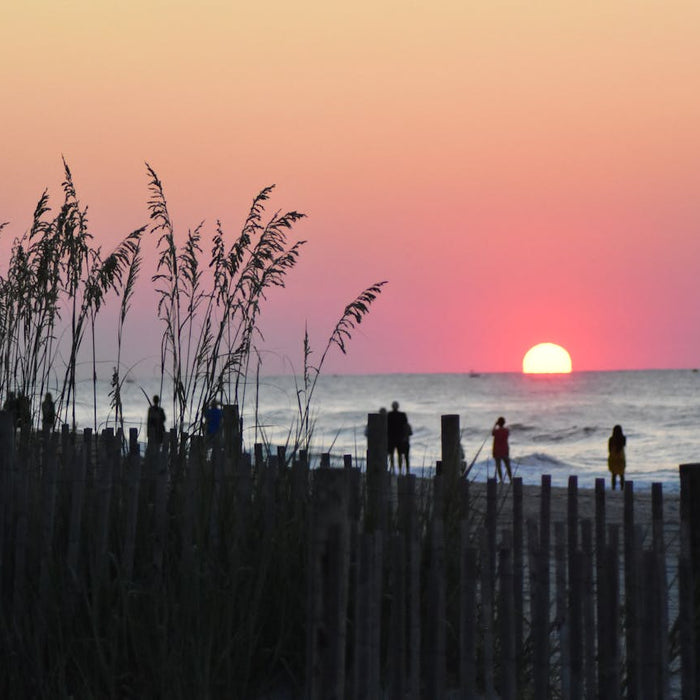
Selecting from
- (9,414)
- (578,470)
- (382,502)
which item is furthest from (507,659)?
(578,470)

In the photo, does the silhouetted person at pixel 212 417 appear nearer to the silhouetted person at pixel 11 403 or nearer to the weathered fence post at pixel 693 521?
the silhouetted person at pixel 11 403

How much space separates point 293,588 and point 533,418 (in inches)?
2760

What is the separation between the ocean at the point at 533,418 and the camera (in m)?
36.2

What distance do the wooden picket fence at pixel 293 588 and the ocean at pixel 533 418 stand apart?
8.32m

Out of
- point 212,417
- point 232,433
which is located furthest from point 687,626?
point 212,417

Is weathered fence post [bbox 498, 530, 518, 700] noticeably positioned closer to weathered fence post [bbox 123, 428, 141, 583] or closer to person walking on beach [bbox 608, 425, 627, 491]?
weathered fence post [bbox 123, 428, 141, 583]

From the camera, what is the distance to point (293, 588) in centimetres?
431

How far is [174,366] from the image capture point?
547 centimetres

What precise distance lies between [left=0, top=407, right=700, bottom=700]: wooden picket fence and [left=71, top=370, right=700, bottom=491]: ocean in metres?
8.32

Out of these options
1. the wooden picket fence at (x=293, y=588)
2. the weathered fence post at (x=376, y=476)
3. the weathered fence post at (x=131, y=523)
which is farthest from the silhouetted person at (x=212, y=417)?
the weathered fence post at (x=131, y=523)

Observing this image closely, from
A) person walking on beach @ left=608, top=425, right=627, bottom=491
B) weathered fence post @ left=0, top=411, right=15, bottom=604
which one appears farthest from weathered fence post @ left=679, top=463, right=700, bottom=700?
person walking on beach @ left=608, top=425, right=627, bottom=491

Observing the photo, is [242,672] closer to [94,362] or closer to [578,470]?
[94,362]

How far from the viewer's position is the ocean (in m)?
36.2

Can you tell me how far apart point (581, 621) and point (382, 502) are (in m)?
0.96
